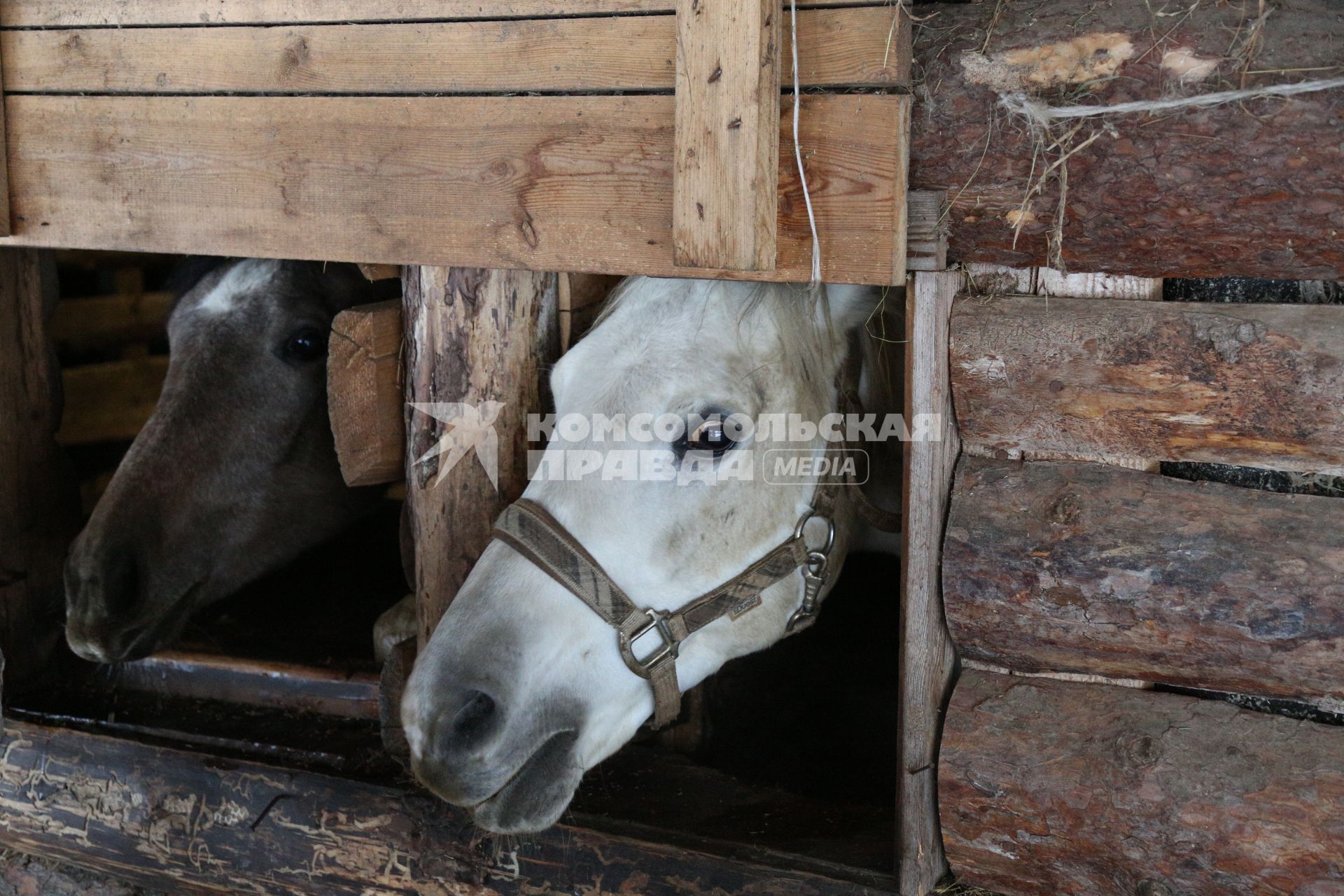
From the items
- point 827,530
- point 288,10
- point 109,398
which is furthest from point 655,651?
point 109,398

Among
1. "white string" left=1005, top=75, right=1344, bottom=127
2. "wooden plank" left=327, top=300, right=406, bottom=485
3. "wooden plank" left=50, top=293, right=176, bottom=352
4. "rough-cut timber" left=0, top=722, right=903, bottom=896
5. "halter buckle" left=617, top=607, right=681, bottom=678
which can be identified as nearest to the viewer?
"white string" left=1005, top=75, right=1344, bottom=127

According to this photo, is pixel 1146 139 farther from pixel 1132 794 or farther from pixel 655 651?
pixel 655 651

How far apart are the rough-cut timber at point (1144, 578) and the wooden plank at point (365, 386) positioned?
1.29 metres

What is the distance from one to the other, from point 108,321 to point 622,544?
4.46 metres

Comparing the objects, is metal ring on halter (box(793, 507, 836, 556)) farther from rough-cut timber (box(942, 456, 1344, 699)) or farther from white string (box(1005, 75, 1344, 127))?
white string (box(1005, 75, 1344, 127))

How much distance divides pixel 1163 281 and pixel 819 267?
603mm

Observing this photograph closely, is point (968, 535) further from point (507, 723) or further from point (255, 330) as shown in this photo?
point (255, 330)

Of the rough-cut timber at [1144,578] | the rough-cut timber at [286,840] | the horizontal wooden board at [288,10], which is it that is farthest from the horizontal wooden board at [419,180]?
the rough-cut timber at [286,840]

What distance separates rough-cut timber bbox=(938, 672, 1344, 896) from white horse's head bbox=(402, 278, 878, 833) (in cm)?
48

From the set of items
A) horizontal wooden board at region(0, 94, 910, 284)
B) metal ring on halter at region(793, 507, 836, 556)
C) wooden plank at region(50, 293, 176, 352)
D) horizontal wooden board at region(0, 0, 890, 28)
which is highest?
horizontal wooden board at region(0, 0, 890, 28)

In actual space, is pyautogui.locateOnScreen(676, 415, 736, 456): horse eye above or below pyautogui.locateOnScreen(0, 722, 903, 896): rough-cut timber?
above

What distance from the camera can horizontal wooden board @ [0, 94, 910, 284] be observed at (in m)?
1.60

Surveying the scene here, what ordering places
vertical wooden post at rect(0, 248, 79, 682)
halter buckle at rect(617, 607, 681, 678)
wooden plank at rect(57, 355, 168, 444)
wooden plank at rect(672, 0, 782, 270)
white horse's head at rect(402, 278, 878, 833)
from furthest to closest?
wooden plank at rect(57, 355, 168, 444)
vertical wooden post at rect(0, 248, 79, 682)
halter buckle at rect(617, 607, 681, 678)
white horse's head at rect(402, 278, 878, 833)
wooden plank at rect(672, 0, 782, 270)

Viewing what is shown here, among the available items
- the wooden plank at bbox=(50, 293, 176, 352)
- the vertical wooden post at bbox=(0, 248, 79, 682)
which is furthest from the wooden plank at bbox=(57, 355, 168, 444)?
the vertical wooden post at bbox=(0, 248, 79, 682)
